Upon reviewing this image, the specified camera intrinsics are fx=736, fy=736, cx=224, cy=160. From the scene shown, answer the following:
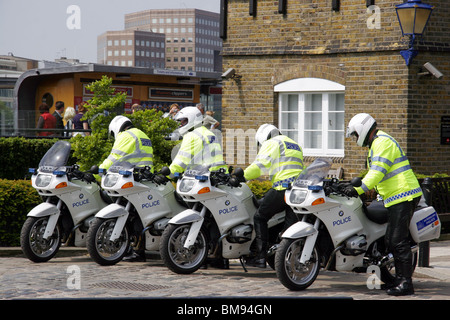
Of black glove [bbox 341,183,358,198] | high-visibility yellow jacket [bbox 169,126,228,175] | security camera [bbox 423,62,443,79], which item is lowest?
black glove [bbox 341,183,358,198]

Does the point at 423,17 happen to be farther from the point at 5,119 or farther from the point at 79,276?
the point at 5,119

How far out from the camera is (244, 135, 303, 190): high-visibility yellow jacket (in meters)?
8.82

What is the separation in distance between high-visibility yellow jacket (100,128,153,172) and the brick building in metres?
6.78

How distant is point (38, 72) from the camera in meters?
24.4

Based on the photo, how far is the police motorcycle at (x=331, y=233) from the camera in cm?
781

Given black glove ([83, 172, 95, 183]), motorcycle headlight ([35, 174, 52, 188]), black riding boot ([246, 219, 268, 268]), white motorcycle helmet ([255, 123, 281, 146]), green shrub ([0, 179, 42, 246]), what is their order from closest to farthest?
black riding boot ([246, 219, 268, 268]), white motorcycle helmet ([255, 123, 281, 146]), motorcycle headlight ([35, 174, 52, 188]), black glove ([83, 172, 95, 183]), green shrub ([0, 179, 42, 246])

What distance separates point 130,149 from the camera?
9.81 m

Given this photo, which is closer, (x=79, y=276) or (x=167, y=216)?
(x=79, y=276)

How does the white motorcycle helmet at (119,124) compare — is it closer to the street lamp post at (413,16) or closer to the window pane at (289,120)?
the street lamp post at (413,16)

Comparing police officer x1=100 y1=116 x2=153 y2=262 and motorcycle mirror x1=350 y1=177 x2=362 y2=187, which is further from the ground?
police officer x1=100 y1=116 x2=153 y2=262

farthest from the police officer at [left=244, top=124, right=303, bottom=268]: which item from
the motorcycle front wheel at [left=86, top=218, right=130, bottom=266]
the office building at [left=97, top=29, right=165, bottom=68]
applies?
the office building at [left=97, top=29, right=165, bottom=68]

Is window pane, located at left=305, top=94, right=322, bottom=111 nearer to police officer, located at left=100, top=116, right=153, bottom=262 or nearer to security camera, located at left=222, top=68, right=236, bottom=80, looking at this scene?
security camera, located at left=222, top=68, right=236, bottom=80

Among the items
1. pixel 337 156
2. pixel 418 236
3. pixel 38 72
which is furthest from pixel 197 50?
pixel 418 236
